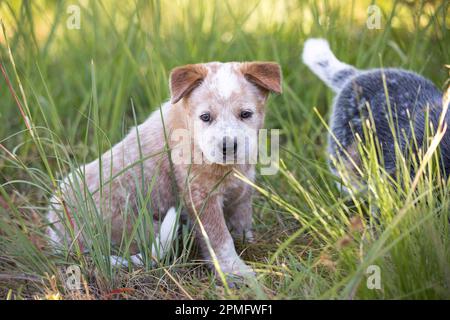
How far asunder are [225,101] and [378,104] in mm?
1176

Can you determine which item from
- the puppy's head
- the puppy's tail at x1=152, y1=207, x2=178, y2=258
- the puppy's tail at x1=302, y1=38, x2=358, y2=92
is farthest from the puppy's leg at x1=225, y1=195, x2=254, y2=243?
the puppy's tail at x1=302, y1=38, x2=358, y2=92

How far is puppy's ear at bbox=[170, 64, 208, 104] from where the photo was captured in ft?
11.7

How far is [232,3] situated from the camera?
263 inches

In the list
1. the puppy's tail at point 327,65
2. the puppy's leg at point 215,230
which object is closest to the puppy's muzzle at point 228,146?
the puppy's leg at point 215,230

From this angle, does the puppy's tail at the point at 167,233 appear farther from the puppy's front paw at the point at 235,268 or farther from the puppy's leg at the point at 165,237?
the puppy's front paw at the point at 235,268

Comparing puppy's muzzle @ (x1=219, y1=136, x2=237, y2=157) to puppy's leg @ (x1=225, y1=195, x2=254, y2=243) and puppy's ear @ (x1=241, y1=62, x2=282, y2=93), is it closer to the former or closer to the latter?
puppy's ear @ (x1=241, y1=62, x2=282, y2=93)

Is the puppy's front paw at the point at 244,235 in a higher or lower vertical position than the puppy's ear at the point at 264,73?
lower

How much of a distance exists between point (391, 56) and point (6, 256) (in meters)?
3.57

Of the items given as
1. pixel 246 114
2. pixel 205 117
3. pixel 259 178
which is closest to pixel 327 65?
pixel 259 178

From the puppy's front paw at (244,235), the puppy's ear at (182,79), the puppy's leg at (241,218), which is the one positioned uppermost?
the puppy's ear at (182,79)

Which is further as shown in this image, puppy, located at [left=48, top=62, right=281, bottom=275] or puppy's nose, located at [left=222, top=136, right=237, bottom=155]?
puppy, located at [left=48, top=62, right=281, bottom=275]

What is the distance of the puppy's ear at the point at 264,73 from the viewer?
361cm

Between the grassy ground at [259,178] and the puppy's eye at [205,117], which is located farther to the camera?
the puppy's eye at [205,117]

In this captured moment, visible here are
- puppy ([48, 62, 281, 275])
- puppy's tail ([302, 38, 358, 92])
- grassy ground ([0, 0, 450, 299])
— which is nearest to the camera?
grassy ground ([0, 0, 450, 299])
